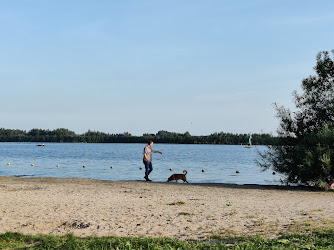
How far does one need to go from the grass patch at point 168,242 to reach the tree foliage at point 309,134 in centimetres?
1159

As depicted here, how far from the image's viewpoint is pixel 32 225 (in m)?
10.6

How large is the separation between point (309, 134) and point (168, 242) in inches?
599

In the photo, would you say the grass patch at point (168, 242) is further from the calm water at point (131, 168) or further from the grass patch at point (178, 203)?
the calm water at point (131, 168)

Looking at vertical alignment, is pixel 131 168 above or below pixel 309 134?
below

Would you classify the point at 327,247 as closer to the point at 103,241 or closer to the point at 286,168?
the point at 103,241

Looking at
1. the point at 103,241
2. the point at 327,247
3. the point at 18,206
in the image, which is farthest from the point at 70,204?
the point at 327,247

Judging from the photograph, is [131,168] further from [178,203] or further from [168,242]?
[168,242]

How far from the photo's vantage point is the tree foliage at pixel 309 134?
65.0ft

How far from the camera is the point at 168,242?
8.25 metres

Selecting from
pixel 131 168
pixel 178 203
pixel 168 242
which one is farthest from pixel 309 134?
pixel 131 168

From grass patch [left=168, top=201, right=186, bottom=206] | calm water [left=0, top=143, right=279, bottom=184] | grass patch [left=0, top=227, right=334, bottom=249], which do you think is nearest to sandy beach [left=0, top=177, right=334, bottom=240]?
grass patch [left=168, top=201, right=186, bottom=206]

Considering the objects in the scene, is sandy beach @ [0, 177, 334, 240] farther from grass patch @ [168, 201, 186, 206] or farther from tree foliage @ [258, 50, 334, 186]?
tree foliage @ [258, 50, 334, 186]

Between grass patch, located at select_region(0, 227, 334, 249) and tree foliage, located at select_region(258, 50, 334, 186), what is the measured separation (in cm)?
1159

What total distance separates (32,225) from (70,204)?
3359 mm
